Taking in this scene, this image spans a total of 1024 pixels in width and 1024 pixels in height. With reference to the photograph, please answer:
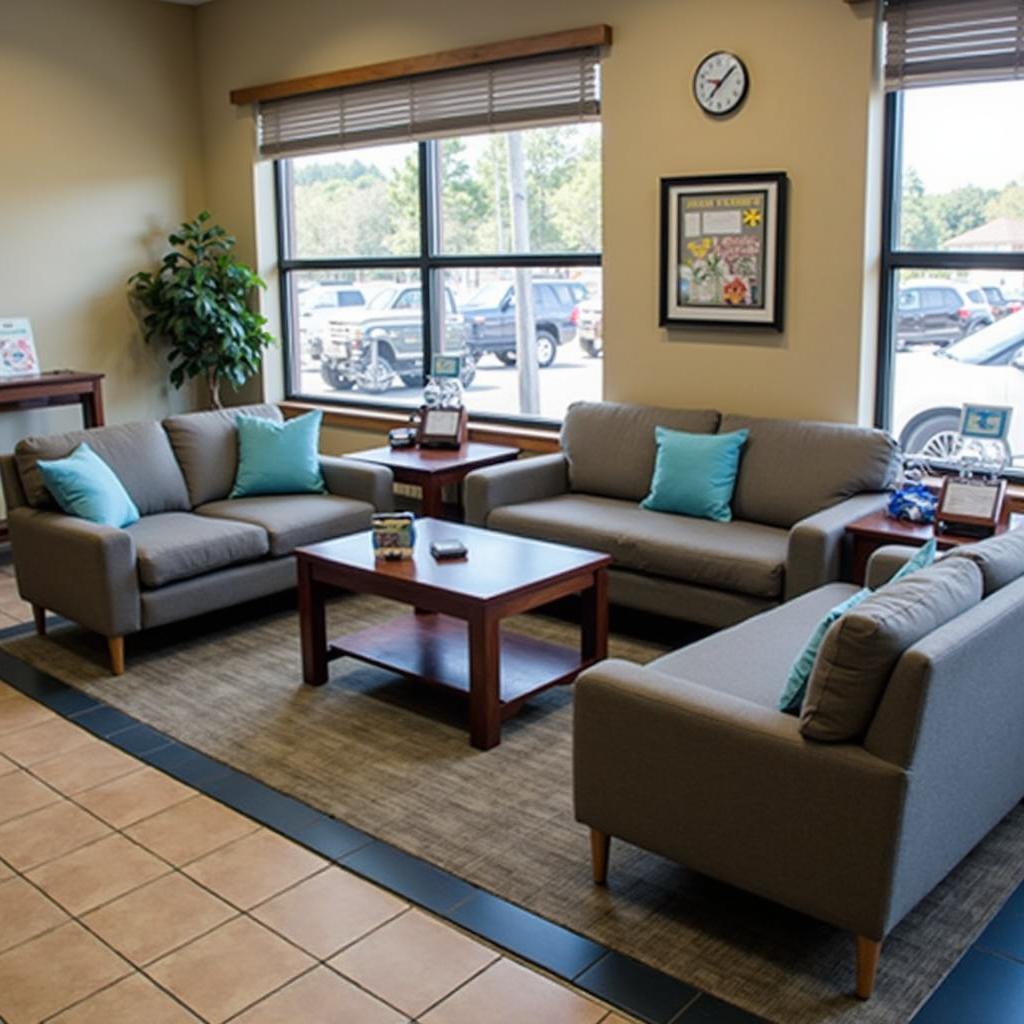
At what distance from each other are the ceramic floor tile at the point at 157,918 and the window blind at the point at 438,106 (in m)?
3.69

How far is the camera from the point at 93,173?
6430 mm

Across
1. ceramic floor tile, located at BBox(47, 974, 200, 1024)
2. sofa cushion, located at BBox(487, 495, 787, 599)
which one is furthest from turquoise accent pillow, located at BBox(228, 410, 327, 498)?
ceramic floor tile, located at BBox(47, 974, 200, 1024)

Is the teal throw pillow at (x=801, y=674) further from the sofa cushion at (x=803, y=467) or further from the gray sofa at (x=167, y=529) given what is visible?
the gray sofa at (x=167, y=529)

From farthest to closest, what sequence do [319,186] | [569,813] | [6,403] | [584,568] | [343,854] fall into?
[319,186]
[6,403]
[584,568]
[569,813]
[343,854]

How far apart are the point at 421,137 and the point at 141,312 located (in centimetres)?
204

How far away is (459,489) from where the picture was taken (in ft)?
19.1

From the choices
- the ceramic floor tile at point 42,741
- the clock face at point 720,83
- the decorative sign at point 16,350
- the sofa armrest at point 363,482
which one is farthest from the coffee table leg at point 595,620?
the decorative sign at point 16,350

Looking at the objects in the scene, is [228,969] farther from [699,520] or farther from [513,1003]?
[699,520]

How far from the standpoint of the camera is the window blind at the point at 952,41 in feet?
13.3

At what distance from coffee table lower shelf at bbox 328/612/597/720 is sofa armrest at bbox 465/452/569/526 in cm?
60

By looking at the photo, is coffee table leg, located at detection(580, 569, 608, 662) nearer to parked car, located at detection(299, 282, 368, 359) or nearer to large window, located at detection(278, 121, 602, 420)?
large window, located at detection(278, 121, 602, 420)

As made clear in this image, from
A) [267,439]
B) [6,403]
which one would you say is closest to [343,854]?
[267,439]

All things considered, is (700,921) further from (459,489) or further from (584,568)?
(459,489)

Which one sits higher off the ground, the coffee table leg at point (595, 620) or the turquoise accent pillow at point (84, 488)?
the turquoise accent pillow at point (84, 488)
